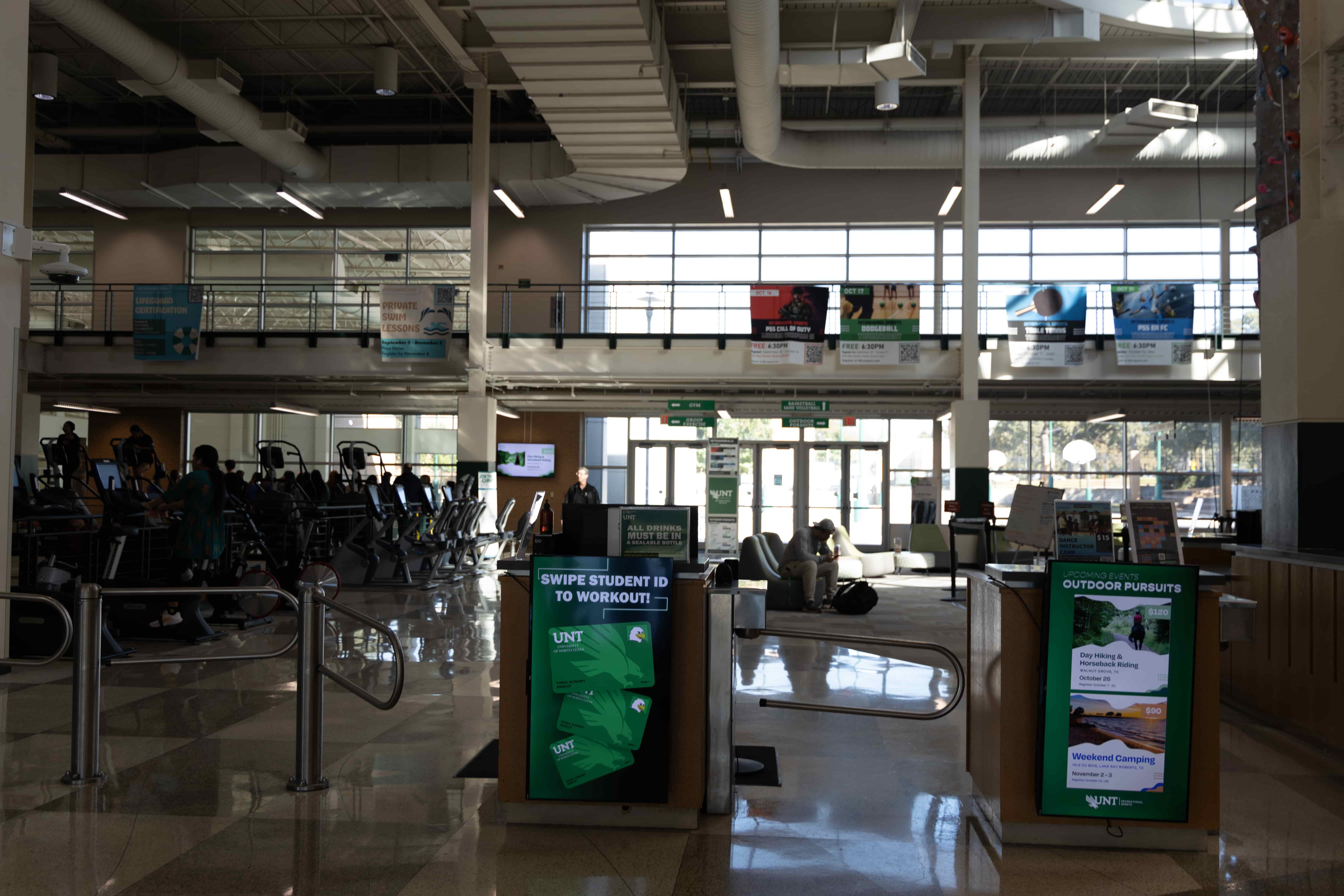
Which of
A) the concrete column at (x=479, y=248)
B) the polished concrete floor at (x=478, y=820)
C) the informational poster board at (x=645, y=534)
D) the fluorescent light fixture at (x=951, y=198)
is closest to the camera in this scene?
the polished concrete floor at (x=478, y=820)

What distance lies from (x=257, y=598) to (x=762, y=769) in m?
5.50

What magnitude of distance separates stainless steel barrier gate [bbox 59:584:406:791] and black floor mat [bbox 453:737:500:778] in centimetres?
52

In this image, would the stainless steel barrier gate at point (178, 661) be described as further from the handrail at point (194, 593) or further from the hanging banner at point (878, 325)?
the hanging banner at point (878, 325)

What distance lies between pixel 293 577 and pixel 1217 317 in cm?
Result: 1602

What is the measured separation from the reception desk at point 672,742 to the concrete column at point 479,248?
12.5m

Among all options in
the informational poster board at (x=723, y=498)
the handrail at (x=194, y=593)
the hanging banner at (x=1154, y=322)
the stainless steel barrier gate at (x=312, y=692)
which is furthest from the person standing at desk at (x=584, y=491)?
the stainless steel barrier gate at (x=312, y=692)

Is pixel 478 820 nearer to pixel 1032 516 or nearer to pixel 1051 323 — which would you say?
pixel 1032 516

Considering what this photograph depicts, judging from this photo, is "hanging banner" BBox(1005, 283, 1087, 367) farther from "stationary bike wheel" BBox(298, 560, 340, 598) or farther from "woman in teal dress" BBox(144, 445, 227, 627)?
"woman in teal dress" BBox(144, 445, 227, 627)

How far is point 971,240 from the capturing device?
15.5 meters

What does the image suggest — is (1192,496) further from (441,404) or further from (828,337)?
(441,404)

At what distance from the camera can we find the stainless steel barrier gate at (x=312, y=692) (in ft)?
13.3

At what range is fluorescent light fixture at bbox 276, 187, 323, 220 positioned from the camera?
1786cm

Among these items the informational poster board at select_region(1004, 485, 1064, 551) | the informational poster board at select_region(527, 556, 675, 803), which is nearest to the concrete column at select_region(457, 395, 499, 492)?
the informational poster board at select_region(1004, 485, 1064, 551)

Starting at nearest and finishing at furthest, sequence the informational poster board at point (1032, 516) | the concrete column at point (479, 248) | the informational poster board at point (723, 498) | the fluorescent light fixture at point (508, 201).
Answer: the informational poster board at point (1032, 516) < the informational poster board at point (723, 498) < the concrete column at point (479, 248) < the fluorescent light fixture at point (508, 201)
